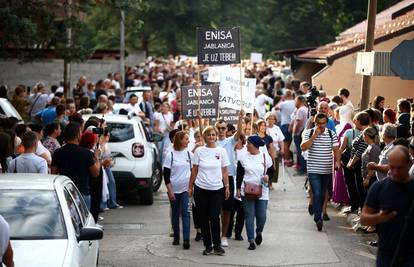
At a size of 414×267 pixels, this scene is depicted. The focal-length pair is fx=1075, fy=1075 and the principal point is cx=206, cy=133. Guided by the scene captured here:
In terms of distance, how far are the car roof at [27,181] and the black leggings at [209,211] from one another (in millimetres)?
3577

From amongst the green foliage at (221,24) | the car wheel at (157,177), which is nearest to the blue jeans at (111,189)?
the car wheel at (157,177)

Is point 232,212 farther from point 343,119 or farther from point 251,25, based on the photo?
point 251,25

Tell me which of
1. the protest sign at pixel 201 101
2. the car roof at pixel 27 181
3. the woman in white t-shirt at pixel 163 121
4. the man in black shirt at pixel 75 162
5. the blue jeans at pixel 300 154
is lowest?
the blue jeans at pixel 300 154

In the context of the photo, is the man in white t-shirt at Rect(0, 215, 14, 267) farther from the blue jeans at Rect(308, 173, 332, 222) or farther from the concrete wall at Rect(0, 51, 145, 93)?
the concrete wall at Rect(0, 51, 145, 93)

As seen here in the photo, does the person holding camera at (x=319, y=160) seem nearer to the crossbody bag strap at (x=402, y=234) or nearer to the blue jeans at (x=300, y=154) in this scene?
the crossbody bag strap at (x=402, y=234)

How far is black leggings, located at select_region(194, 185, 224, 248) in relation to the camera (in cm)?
1392

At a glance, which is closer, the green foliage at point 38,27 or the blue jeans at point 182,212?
the blue jeans at point 182,212

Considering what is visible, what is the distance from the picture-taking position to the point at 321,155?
1605cm

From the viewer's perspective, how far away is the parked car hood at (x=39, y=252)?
8914mm

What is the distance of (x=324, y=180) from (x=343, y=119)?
100 inches

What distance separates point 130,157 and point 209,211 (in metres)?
5.02

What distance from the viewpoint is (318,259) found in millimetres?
13781

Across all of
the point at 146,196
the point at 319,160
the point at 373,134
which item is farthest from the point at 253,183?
the point at 146,196

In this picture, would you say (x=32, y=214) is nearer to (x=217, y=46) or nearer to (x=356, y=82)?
(x=217, y=46)
